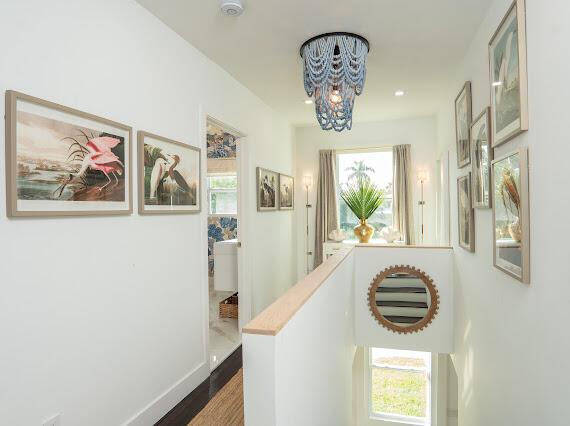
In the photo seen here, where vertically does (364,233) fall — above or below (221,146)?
below

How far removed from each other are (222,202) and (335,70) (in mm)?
4494

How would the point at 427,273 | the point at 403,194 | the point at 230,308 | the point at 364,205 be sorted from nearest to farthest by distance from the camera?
1. the point at 427,273
2. the point at 230,308
3. the point at 364,205
4. the point at 403,194

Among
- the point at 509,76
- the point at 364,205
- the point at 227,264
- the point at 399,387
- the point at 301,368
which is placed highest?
the point at 509,76

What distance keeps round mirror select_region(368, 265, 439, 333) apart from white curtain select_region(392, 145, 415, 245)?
117 centimetres

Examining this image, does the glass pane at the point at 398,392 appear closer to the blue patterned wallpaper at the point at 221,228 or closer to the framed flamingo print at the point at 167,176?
the blue patterned wallpaper at the point at 221,228

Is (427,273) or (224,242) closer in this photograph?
(427,273)

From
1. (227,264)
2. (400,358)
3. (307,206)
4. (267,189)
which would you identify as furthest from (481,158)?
(400,358)

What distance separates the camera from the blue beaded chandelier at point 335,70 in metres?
2.72

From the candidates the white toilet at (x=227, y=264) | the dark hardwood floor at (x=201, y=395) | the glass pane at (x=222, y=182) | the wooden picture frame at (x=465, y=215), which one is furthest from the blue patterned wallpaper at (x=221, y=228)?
the wooden picture frame at (x=465, y=215)

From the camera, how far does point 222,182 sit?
6820 mm

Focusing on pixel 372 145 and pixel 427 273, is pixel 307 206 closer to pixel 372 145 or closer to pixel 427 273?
pixel 372 145

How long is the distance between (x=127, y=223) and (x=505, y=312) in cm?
229

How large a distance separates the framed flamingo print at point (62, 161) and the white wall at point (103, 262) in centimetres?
6

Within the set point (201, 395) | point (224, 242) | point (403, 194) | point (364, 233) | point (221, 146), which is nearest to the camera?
point (201, 395)
